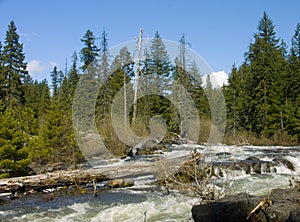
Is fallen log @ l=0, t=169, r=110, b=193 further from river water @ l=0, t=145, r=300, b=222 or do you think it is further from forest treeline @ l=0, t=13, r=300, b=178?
forest treeline @ l=0, t=13, r=300, b=178

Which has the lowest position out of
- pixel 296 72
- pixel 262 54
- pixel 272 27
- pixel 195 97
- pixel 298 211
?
pixel 298 211

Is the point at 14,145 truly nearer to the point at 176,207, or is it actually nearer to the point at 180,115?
the point at 176,207

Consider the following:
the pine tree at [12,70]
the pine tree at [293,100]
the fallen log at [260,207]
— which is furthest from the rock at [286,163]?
the pine tree at [12,70]

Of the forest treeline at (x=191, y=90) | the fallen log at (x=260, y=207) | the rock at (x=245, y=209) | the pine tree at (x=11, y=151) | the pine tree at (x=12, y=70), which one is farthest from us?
the pine tree at (x=12, y=70)

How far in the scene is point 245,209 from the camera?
200 inches

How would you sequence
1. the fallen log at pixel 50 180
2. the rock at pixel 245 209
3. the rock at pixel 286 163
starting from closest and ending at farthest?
the rock at pixel 245 209
the fallen log at pixel 50 180
the rock at pixel 286 163

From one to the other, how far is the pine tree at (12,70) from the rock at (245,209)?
3284 centimetres

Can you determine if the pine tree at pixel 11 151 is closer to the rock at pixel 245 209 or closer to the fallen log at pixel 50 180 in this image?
the fallen log at pixel 50 180

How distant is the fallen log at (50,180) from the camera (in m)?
8.86

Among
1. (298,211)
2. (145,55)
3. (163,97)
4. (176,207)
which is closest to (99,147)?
(145,55)

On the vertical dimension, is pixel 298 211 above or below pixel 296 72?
below

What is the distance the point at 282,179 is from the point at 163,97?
26.9 metres

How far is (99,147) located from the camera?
56.4 ft

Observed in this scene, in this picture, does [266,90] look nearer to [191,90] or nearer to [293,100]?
[293,100]
